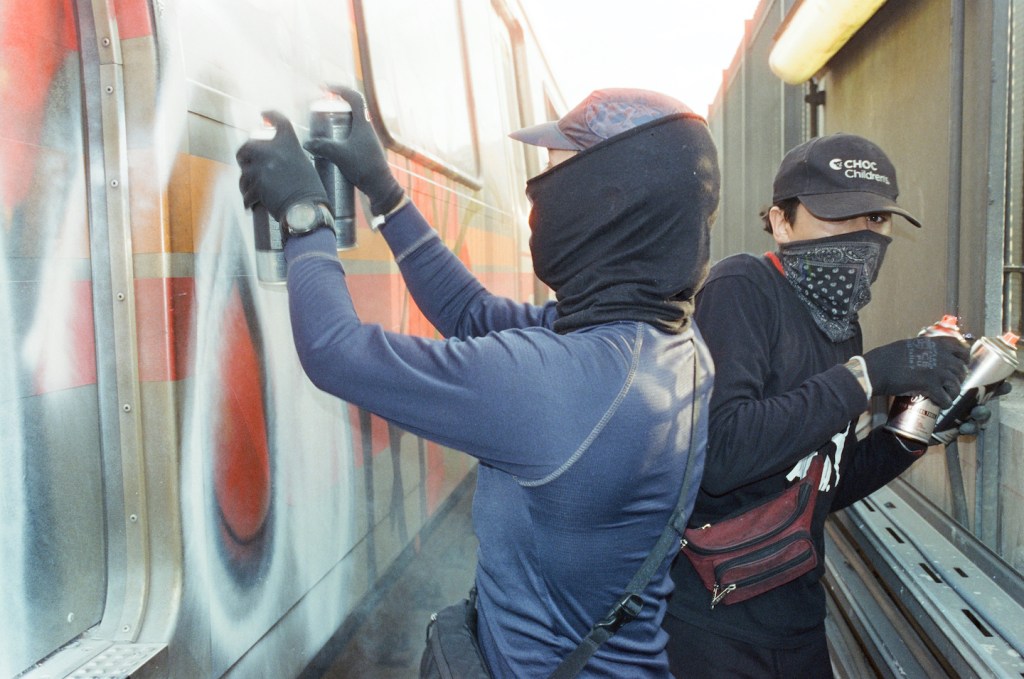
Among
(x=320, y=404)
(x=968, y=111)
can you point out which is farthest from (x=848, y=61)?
(x=320, y=404)

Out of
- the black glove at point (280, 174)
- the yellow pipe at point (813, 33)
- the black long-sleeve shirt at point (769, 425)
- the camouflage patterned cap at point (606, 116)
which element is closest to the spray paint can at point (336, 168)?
the black glove at point (280, 174)

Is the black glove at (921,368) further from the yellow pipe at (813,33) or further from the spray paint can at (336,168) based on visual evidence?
the yellow pipe at (813,33)

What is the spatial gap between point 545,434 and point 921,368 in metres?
0.98

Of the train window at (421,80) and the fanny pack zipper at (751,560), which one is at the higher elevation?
the train window at (421,80)

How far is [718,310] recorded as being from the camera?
1.57 metres

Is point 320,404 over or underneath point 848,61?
underneath

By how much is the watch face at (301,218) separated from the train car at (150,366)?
0.25 metres

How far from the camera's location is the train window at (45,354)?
1.09m

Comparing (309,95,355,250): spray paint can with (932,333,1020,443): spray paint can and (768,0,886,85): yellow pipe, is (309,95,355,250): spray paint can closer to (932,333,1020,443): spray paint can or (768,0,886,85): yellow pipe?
(932,333,1020,443): spray paint can

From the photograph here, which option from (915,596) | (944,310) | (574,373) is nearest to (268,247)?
(574,373)

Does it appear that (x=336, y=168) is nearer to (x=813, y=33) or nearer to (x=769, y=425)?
(x=769, y=425)

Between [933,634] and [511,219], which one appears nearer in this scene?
[933,634]

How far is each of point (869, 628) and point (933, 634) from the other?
544mm

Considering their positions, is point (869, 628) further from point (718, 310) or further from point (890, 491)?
point (718, 310)
